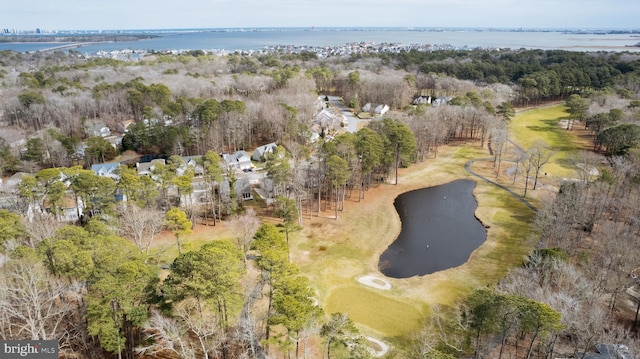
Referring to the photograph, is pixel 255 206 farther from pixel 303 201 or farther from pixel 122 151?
pixel 122 151

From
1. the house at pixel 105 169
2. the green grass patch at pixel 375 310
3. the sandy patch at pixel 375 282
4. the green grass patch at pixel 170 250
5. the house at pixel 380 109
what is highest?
the house at pixel 380 109

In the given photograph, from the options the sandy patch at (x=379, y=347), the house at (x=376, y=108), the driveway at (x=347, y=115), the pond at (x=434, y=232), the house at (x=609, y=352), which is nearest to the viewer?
the house at (x=609, y=352)

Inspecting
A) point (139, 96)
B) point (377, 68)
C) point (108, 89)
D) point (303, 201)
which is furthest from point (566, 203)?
point (377, 68)

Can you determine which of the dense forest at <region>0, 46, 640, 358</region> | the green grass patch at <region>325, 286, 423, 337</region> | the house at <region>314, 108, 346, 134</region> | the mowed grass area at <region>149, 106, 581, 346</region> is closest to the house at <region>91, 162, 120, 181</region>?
the dense forest at <region>0, 46, 640, 358</region>

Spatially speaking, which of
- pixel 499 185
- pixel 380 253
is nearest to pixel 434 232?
pixel 380 253

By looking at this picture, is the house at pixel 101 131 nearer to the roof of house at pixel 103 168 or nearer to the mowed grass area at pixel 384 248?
the roof of house at pixel 103 168

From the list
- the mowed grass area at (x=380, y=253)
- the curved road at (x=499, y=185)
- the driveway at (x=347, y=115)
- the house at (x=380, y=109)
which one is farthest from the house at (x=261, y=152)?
the house at (x=380, y=109)

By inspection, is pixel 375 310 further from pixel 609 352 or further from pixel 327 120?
pixel 327 120
